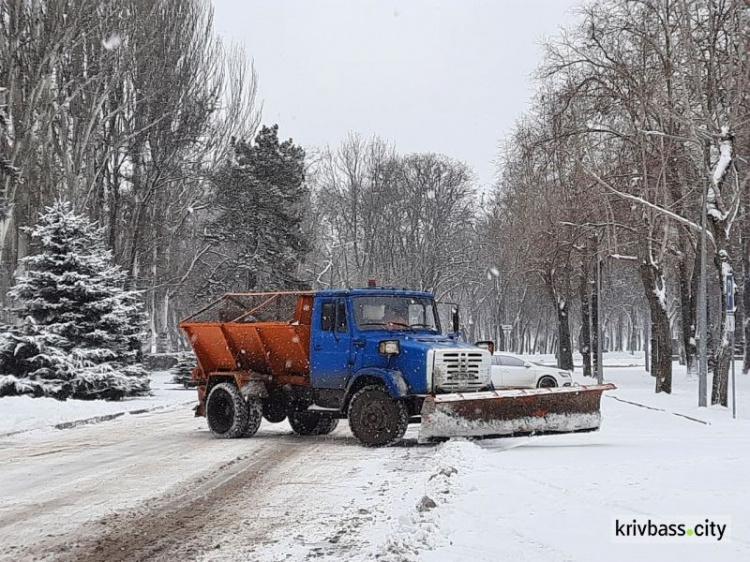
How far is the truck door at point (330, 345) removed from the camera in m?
14.7

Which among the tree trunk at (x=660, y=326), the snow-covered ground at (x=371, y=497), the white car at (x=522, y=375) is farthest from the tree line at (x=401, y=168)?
the snow-covered ground at (x=371, y=497)

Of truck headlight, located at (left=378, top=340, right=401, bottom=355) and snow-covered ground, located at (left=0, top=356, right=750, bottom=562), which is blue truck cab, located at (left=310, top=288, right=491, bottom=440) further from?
snow-covered ground, located at (left=0, top=356, right=750, bottom=562)

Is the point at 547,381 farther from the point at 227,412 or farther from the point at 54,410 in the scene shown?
the point at 227,412

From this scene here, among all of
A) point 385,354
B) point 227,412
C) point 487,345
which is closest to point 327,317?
point 385,354

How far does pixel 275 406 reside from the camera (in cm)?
1617

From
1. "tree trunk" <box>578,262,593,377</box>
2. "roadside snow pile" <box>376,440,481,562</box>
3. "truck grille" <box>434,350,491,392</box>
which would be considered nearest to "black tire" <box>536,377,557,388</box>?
"tree trunk" <box>578,262,593,377</box>

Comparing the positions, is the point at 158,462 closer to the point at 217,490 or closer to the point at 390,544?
the point at 217,490

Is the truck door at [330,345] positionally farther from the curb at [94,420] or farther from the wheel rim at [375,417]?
the curb at [94,420]

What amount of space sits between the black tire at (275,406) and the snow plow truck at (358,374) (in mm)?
21

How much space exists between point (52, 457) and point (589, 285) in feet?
116

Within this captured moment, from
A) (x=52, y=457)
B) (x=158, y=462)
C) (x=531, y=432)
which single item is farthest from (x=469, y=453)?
(x=52, y=457)

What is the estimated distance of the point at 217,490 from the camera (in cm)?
1005

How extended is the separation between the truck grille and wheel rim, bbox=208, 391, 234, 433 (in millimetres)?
4256

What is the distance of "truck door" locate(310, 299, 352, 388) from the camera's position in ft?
48.2
